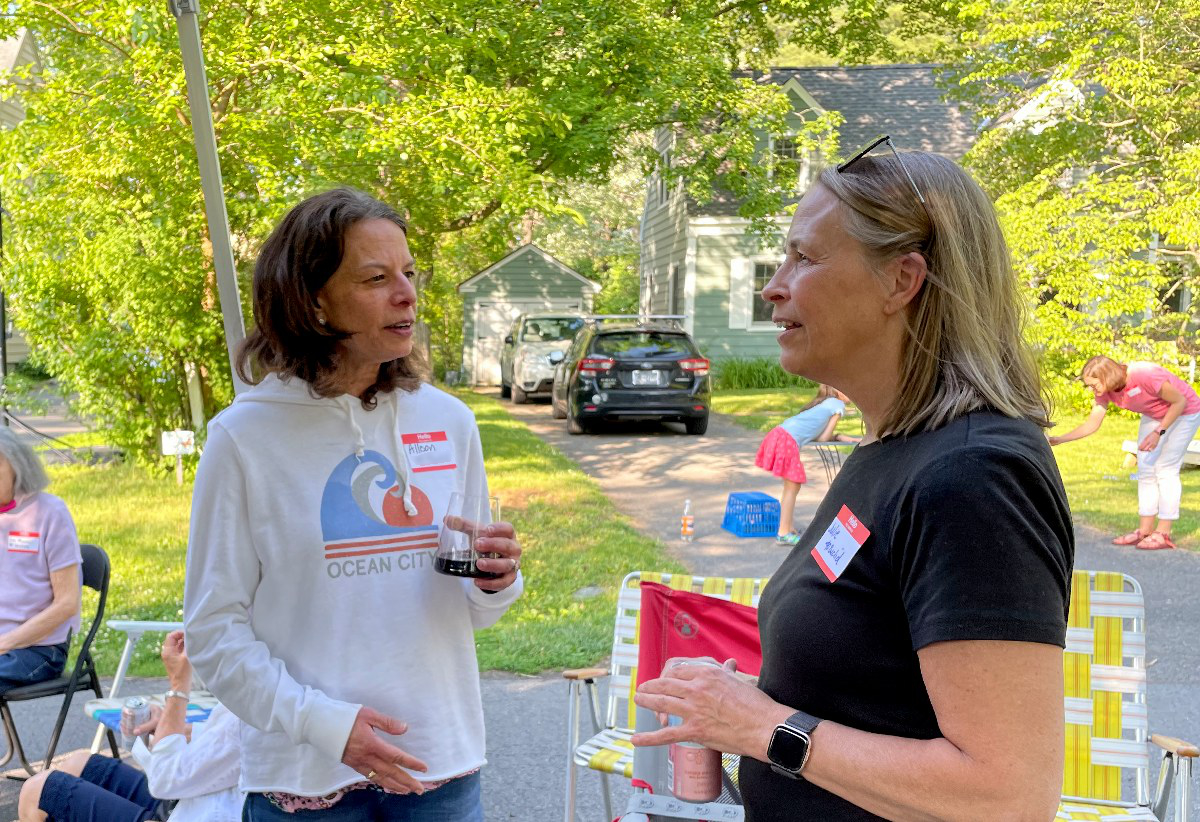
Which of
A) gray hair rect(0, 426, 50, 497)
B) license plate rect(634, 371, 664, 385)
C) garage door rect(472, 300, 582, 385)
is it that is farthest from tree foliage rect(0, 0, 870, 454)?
garage door rect(472, 300, 582, 385)

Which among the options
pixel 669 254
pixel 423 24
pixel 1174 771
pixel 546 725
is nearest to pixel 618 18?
pixel 423 24

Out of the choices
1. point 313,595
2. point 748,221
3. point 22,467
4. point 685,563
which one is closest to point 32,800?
point 22,467

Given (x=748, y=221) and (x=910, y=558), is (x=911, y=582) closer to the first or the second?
(x=910, y=558)

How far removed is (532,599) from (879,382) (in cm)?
558

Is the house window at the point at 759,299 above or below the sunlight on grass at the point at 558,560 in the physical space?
above

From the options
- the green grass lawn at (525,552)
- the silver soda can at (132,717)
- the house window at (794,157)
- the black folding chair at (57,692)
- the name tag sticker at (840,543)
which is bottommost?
the green grass lawn at (525,552)

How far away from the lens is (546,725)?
5.05 metres

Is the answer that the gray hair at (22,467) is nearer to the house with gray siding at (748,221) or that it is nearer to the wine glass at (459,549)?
the wine glass at (459,549)

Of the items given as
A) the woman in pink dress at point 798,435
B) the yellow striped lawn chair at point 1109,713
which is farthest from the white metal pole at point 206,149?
the woman in pink dress at point 798,435

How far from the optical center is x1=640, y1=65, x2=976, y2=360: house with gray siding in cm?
2489

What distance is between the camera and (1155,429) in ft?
28.5

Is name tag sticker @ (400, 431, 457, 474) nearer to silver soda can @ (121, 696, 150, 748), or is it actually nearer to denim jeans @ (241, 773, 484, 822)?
denim jeans @ (241, 773, 484, 822)

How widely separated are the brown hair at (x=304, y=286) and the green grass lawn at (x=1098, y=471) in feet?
13.8

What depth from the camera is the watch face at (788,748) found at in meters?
1.50
